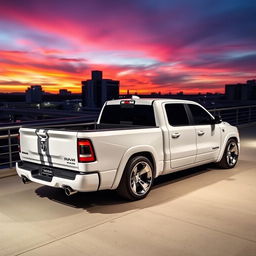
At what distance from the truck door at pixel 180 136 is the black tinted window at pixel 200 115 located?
374 millimetres

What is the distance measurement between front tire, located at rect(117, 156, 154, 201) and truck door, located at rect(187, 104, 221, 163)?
1577mm

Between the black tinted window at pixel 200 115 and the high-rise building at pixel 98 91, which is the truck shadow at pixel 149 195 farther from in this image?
the high-rise building at pixel 98 91

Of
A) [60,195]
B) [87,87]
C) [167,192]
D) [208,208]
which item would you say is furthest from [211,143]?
[87,87]

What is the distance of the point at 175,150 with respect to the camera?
617 centimetres

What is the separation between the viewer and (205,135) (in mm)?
6984

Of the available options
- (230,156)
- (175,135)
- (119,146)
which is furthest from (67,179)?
(230,156)

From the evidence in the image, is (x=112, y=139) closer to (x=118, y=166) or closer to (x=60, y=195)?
(x=118, y=166)

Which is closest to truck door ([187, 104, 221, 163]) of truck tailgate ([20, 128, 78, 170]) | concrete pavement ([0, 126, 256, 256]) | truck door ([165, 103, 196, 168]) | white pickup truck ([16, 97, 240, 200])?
white pickup truck ([16, 97, 240, 200])

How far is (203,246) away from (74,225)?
71.4 inches

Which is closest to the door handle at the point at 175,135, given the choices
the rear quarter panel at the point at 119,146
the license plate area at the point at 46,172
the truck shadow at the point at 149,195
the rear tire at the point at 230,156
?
the rear quarter panel at the point at 119,146

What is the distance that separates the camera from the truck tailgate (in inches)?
191

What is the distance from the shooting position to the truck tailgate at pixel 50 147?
191 inches

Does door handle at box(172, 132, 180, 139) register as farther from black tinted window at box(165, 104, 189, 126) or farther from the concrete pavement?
the concrete pavement

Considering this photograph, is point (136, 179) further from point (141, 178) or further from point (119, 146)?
point (119, 146)
